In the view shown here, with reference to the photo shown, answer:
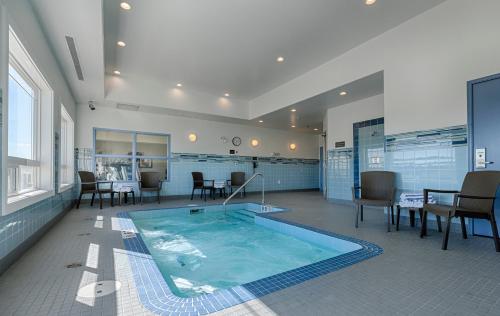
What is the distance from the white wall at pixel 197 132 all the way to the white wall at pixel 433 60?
449 cm

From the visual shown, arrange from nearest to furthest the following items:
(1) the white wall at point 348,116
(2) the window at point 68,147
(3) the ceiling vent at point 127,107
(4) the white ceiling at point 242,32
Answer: (4) the white ceiling at point 242,32 < (2) the window at point 68,147 < (1) the white wall at point 348,116 < (3) the ceiling vent at point 127,107

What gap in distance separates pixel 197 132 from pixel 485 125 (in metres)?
6.48

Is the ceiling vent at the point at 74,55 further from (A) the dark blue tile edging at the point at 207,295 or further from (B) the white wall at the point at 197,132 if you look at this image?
(A) the dark blue tile edging at the point at 207,295

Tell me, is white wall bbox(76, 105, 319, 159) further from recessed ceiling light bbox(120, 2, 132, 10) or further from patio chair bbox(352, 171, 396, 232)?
patio chair bbox(352, 171, 396, 232)

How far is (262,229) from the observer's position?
13.6 ft

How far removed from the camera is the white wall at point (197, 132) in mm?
6289

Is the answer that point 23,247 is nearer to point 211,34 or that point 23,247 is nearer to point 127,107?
point 211,34

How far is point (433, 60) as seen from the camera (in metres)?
3.51

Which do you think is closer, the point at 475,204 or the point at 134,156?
the point at 475,204

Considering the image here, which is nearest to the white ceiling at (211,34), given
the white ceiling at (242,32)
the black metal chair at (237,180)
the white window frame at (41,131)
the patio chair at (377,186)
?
the white ceiling at (242,32)

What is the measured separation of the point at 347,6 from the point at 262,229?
355 centimetres

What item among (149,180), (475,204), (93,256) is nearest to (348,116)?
(475,204)

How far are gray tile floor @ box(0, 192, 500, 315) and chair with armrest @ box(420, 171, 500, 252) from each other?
8.5 inches

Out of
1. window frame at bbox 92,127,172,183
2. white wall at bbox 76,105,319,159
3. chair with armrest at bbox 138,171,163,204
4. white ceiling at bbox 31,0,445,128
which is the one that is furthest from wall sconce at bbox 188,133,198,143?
white ceiling at bbox 31,0,445,128
